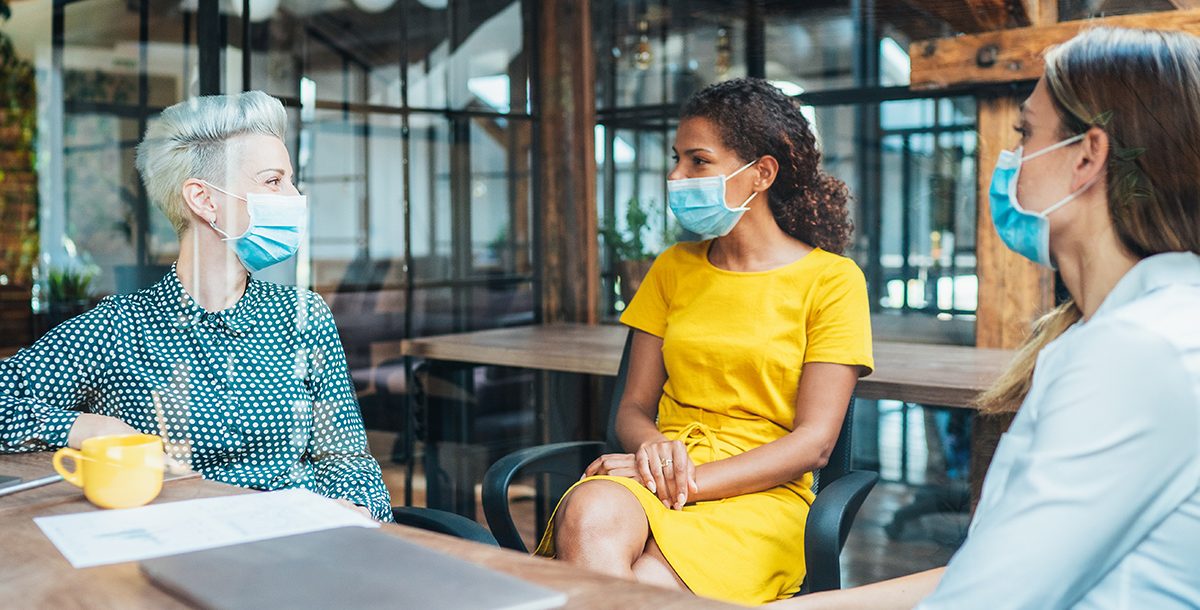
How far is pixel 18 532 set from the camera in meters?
1.14

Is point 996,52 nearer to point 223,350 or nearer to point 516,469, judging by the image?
point 516,469

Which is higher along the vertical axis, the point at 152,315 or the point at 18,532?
the point at 152,315

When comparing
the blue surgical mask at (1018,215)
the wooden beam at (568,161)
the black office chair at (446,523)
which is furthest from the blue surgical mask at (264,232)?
the wooden beam at (568,161)

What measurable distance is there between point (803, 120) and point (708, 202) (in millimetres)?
300

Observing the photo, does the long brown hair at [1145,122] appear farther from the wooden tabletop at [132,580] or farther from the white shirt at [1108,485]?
the wooden tabletop at [132,580]

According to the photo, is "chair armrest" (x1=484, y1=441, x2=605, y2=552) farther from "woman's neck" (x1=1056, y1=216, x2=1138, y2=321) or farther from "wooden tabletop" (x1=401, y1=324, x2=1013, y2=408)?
"woman's neck" (x1=1056, y1=216, x2=1138, y2=321)

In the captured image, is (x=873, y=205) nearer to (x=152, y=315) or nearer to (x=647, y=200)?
(x=647, y=200)

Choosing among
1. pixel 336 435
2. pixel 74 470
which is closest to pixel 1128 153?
pixel 74 470

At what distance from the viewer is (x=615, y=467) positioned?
196cm

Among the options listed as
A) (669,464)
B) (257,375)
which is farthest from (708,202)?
(257,375)

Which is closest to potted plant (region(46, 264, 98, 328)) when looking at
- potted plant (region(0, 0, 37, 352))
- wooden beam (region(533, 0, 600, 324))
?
potted plant (region(0, 0, 37, 352))

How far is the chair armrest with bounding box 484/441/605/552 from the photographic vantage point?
6.50 feet

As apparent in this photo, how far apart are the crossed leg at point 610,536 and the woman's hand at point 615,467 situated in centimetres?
9

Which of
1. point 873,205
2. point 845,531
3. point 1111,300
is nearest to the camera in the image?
point 1111,300
